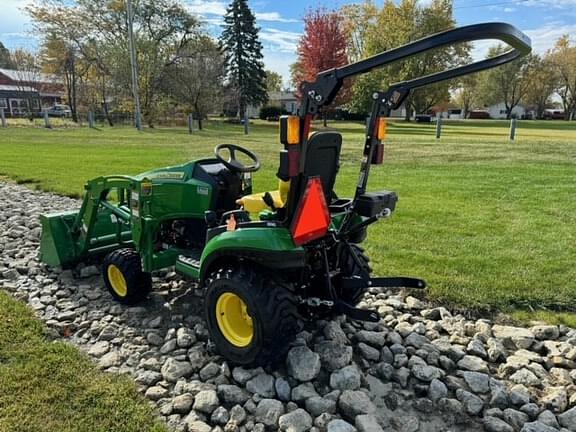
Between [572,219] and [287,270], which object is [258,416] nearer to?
[287,270]

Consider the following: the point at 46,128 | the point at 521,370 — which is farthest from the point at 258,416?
the point at 46,128

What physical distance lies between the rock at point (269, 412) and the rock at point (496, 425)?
1.15m

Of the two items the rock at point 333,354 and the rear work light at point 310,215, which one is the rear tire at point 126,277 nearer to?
the rock at point 333,354

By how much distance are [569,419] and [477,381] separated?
1.69 feet

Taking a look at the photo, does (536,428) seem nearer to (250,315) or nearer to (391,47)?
(250,315)

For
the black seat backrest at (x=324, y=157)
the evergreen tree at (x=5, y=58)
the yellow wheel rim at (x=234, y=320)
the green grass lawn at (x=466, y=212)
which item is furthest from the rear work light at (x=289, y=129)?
the evergreen tree at (x=5, y=58)

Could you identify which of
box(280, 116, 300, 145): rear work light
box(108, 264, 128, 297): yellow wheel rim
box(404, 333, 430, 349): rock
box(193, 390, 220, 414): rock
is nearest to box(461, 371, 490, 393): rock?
box(404, 333, 430, 349): rock

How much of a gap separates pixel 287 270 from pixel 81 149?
1577cm

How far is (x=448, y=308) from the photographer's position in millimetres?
4086

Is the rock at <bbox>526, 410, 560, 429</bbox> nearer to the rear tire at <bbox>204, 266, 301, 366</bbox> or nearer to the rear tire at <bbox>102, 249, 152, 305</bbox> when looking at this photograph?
the rear tire at <bbox>204, 266, 301, 366</bbox>

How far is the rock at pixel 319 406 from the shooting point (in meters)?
2.70

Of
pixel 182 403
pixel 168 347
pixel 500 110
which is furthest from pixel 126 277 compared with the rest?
pixel 500 110

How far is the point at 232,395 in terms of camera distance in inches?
111

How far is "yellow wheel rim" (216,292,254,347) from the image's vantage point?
3.15 m
